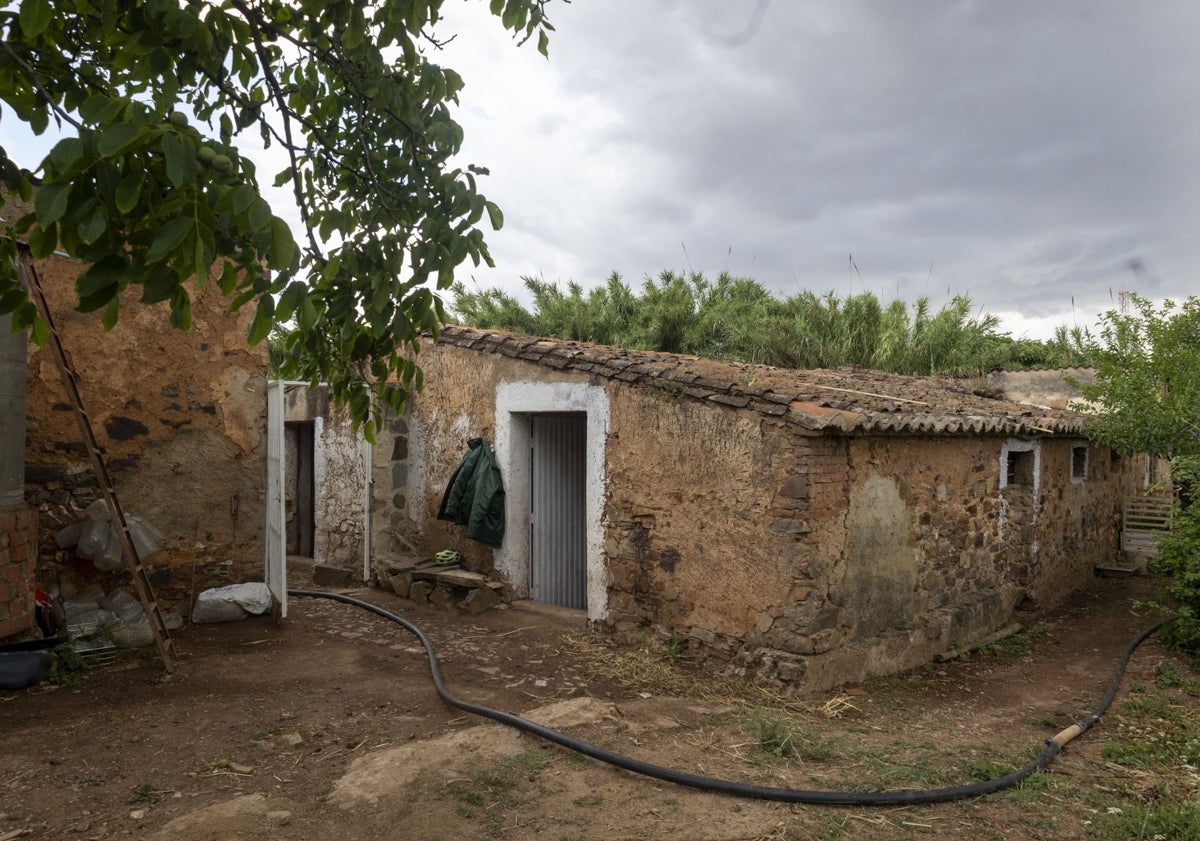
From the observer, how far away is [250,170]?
2.57 meters

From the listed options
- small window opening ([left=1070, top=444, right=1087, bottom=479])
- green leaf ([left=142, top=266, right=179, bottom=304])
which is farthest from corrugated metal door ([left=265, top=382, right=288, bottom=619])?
small window opening ([left=1070, top=444, right=1087, bottom=479])

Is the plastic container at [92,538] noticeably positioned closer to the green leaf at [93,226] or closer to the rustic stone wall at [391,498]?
the rustic stone wall at [391,498]

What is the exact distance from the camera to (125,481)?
668 cm

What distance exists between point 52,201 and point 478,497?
20.8ft

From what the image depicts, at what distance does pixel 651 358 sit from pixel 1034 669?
15.6ft

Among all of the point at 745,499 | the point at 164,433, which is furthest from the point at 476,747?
the point at 164,433

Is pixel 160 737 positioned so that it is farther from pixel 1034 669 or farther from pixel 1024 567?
pixel 1024 567

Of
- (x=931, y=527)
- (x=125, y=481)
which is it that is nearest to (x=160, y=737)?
(x=125, y=481)

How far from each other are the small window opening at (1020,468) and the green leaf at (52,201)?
935cm

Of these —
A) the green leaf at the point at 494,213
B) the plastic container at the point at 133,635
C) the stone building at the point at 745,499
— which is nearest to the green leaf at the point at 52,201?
the green leaf at the point at 494,213

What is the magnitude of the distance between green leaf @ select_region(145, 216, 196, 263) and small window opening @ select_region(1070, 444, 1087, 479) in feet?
36.4

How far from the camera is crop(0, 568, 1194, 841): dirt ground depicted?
3697 millimetres


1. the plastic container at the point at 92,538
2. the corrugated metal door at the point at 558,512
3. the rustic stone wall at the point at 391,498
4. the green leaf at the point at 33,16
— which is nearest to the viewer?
the green leaf at the point at 33,16

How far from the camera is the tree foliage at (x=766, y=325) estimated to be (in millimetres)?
16344
